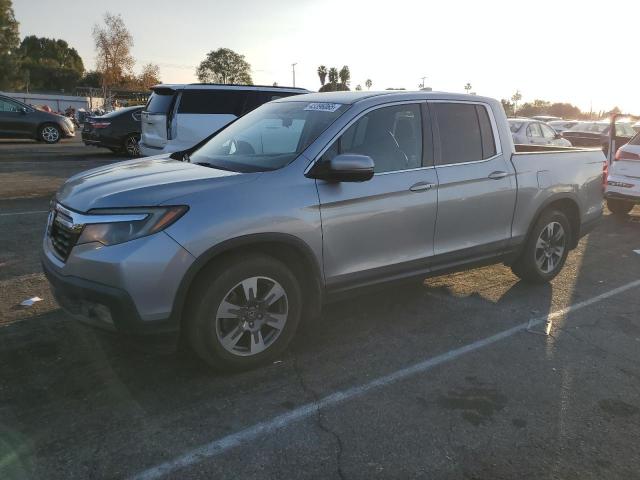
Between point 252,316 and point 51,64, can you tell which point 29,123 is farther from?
point 51,64

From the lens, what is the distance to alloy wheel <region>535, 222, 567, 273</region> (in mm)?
5293

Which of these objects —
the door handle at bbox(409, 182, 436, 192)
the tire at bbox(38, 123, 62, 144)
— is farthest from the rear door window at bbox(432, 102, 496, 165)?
the tire at bbox(38, 123, 62, 144)

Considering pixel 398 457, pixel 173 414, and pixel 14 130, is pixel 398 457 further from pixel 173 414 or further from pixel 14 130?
pixel 14 130

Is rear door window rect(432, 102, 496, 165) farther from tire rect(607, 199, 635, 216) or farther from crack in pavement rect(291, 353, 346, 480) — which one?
tire rect(607, 199, 635, 216)

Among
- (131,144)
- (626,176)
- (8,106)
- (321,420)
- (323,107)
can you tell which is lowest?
(321,420)

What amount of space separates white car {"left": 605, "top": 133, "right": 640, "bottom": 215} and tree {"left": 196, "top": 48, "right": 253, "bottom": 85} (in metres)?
121

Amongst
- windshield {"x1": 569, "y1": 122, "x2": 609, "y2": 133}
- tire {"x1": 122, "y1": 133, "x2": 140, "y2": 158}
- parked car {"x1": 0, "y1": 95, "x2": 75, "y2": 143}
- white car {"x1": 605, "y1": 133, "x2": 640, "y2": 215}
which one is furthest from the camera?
windshield {"x1": 569, "y1": 122, "x2": 609, "y2": 133}

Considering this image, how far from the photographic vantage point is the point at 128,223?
3016mm

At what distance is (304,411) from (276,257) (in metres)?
1.02

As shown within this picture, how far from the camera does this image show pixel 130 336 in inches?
120

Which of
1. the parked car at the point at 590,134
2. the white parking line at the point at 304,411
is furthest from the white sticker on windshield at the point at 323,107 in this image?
the parked car at the point at 590,134

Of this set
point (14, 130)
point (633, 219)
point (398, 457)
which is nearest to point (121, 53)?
point (14, 130)

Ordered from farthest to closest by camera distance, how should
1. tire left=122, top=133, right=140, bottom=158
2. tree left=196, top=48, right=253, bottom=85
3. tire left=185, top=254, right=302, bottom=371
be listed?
tree left=196, top=48, right=253, bottom=85, tire left=122, top=133, right=140, bottom=158, tire left=185, top=254, right=302, bottom=371

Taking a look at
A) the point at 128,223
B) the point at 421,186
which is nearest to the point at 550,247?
the point at 421,186
